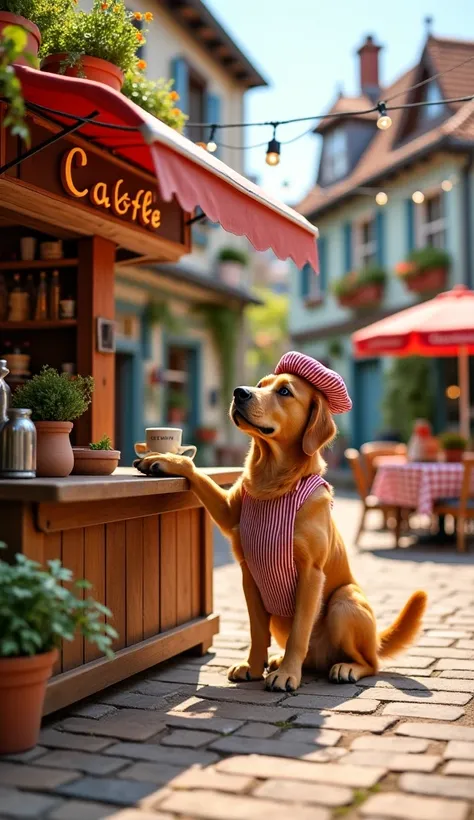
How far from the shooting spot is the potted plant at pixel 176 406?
496 inches

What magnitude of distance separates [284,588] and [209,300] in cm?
988

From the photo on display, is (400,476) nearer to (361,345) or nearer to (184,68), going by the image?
(361,345)

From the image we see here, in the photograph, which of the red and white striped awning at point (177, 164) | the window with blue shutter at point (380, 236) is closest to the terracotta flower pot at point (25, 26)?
the red and white striped awning at point (177, 164)

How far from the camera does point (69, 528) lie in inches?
135

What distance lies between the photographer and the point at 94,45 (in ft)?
14.5

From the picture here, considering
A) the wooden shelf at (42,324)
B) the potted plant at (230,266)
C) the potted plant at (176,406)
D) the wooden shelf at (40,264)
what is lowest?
the potted plant at (176,406)

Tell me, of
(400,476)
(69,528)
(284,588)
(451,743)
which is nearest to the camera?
(451,743)

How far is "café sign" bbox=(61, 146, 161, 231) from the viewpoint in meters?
4.52

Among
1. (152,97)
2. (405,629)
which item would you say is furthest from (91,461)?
(152,97)

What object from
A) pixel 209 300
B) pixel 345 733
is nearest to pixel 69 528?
pixel 345 733

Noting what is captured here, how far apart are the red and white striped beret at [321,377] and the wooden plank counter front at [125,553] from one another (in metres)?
0.74

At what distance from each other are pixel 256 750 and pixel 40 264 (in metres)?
3.42

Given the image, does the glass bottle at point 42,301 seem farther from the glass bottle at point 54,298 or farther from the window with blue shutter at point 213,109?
the window with blue shutter at point 213,109

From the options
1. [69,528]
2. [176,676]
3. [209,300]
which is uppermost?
[209,300]
